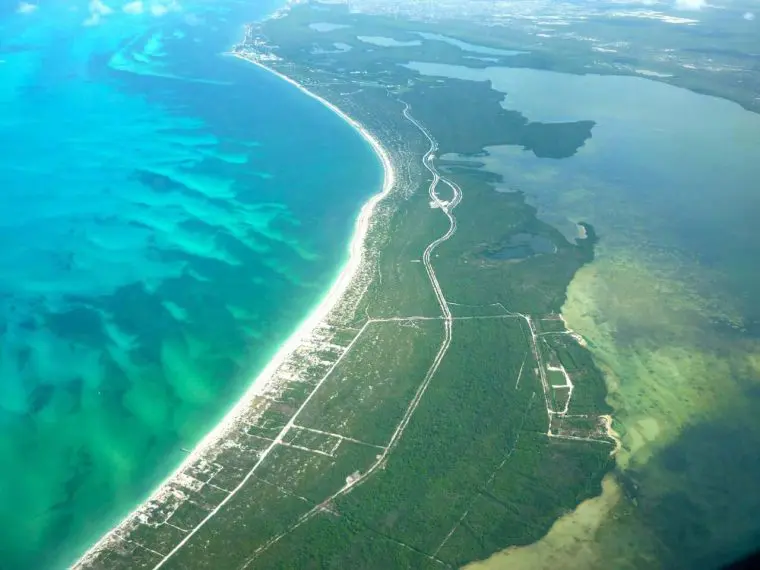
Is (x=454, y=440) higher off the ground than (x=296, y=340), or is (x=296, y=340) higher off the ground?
(x=454, y=440)

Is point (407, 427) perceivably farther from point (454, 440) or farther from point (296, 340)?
point (296, 340)

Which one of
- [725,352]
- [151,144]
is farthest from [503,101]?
[725,352]

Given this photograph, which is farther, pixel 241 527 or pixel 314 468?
pixel 314 468

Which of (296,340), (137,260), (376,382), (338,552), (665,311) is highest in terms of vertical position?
(338,552)

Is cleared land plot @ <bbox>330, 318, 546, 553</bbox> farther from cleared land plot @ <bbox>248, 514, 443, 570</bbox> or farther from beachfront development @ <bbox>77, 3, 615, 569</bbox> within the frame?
cleared land plot @ <bbox>248, 514, 443, 570</bbox>

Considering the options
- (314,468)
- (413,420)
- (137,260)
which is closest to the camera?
(314,468)

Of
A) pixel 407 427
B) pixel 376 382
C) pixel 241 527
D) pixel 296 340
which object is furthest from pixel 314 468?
pixel 296 340

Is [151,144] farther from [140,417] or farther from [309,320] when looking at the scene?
[140,417]
